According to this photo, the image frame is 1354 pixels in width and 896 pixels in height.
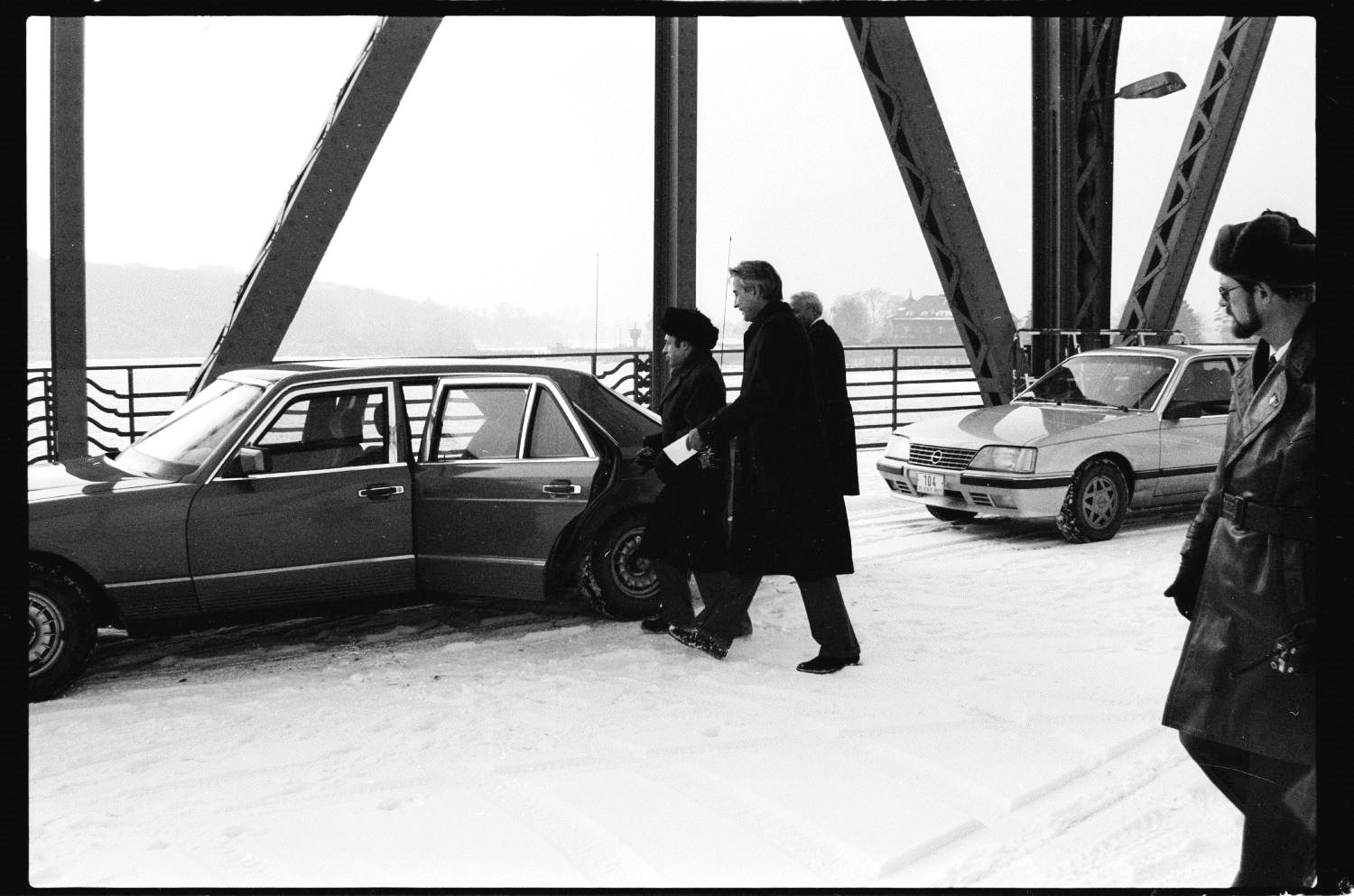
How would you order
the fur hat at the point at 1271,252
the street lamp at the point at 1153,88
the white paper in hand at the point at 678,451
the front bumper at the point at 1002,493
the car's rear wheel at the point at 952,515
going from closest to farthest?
1. the fur hat at the point at 1271,252
2. the white paper in hand at the point at 678,451
3. the front bumper at the point at 1002,493
4. the car's rear wheel at the point at 952,515
5. the street lamp at the point at 1153,88

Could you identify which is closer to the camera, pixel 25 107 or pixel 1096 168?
pixel 25 107

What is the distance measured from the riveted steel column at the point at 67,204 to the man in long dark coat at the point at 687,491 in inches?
137

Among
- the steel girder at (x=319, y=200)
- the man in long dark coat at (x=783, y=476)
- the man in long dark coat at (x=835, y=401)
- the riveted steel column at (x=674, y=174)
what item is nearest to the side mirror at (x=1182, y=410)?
the man in long dark coat at (x=835, y=401)

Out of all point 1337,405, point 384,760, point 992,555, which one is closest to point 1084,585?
point 992,555

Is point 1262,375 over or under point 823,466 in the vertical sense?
over

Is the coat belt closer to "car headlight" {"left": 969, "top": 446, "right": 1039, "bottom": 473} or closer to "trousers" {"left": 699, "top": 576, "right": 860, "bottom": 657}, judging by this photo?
"trousers" {"left": 699, "top": 576, "right": 860, "bottom": 657}

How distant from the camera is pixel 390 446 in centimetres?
630

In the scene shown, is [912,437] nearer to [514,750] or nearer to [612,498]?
[612,498]

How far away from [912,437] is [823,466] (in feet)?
15.0

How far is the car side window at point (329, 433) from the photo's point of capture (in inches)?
236

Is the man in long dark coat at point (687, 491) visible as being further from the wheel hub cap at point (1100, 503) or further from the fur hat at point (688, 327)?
the wheel hub cap at point (1100, 503)

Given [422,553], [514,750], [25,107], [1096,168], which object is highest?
[1096,168]

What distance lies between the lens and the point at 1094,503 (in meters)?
9.44

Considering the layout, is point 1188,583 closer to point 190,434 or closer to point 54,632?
point 54,632
